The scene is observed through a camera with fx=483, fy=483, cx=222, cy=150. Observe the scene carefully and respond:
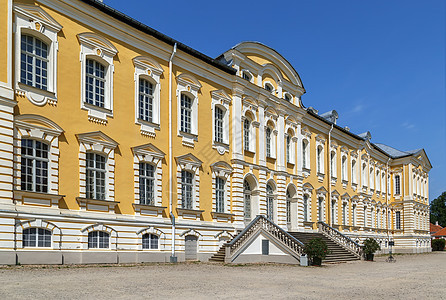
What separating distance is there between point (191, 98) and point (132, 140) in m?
4.96

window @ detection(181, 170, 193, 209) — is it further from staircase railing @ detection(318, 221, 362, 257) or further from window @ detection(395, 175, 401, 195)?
window @ detection(395, 175, 401, 195)

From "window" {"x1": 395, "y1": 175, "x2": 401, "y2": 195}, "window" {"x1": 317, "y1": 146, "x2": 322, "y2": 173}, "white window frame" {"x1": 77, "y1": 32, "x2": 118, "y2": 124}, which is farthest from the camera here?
"window" {"x1": 395, "y1": 175, "x2": 401, "y2": 195}

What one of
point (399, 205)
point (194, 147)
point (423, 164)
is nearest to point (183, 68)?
point (194, 147)

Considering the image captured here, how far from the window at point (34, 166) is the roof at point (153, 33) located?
6.31m

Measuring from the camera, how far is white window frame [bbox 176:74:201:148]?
938 inches

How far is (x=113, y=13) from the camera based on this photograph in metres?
20.6

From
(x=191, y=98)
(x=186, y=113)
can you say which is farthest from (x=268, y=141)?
(x=186, y=113)

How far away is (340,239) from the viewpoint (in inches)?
1291

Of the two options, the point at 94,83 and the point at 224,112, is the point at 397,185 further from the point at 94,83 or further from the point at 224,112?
the point at 94,83

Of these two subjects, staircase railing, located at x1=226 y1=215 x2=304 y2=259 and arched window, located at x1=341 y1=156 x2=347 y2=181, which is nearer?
staircase railing, located at x1=226 y1=215 x2=304 y2=259

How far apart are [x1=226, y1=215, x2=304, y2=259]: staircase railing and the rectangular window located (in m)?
7.19

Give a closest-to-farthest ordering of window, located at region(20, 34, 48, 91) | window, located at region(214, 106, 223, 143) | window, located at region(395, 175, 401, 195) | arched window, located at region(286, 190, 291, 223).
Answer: window, located at region(20, 34, 48, 91), window, located at region(214, 106, 223, 143), arched window, located at region(286, 190, 291, 223), window, located at region(395, 175, 401, 195)

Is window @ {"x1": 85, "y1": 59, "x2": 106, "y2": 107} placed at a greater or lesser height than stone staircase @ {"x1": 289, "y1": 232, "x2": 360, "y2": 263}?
greater

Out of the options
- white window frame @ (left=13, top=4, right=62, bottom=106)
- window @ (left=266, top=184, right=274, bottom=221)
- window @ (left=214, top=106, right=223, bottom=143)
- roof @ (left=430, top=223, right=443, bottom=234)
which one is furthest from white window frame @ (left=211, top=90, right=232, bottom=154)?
roof @ (left=430, top=223, right=443, bottom=234)
